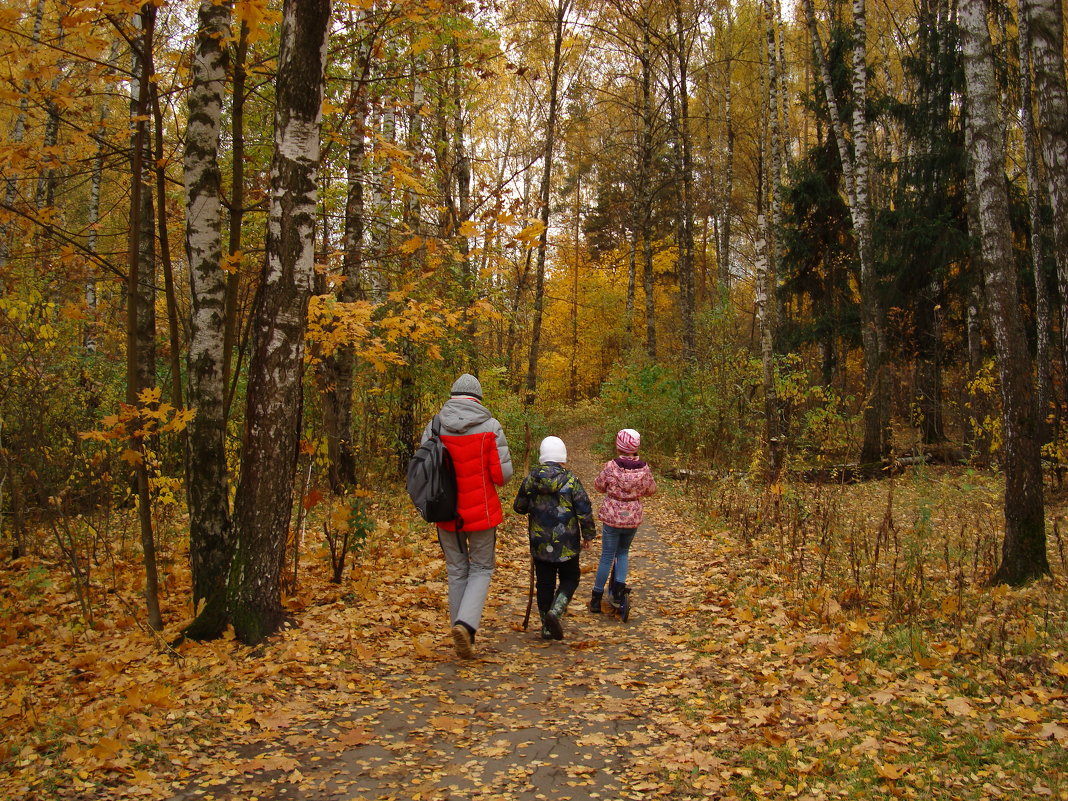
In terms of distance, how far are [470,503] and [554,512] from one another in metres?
0.93

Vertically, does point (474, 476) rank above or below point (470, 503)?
above

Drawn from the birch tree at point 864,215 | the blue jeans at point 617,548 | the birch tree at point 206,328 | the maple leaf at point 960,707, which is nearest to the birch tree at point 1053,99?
the maple leaf at point 960,707

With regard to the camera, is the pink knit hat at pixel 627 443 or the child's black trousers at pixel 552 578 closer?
the child's black trousers at pixel 552 578

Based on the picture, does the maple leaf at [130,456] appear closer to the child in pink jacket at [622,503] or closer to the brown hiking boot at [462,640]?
the brown hiking boot at [462,640]

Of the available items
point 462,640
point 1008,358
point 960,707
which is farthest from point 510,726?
point 1008,358

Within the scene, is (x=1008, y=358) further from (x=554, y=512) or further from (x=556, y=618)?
(x=556, y=618)

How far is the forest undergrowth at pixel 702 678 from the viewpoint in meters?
3.75

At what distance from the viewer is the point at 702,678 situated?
17.4 feet

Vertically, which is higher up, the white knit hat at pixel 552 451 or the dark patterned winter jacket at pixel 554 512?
the white knit hat at pixel 552 451

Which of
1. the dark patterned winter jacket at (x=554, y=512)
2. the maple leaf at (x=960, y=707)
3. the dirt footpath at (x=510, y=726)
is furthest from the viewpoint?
the dark patterned winter jacket at (x=554, y=512)

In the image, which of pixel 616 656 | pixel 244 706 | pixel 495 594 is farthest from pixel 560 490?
pixel 244 706

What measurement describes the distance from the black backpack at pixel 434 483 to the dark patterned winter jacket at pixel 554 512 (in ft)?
2.77

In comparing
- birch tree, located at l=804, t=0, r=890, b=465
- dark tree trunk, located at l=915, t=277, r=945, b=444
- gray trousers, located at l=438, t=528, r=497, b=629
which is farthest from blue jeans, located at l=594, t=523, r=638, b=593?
dark tree trunk, located at l=915, t=277, r=945, b=444

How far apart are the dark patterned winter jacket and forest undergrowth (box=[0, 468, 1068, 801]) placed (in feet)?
4.13
